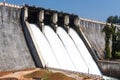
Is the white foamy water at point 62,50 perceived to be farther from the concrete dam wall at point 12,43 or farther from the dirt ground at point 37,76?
the dirt ground at point 37,76

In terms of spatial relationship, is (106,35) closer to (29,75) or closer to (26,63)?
(26,63)

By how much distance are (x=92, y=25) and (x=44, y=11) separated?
1636 centimetres

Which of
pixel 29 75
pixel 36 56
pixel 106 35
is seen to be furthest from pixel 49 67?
pixel 106 35

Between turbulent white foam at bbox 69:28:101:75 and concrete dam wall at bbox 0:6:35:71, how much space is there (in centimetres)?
1305

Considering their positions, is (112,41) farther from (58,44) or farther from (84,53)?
(58,44)

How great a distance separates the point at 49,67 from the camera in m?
50.7

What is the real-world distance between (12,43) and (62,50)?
10.6 metres

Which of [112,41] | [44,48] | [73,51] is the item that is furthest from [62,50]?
[112,41]

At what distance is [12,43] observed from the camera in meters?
50.8

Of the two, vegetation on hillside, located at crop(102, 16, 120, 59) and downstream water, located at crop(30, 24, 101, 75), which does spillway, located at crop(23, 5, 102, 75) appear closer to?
downstream water, located at crop(30, 24, 101, 75)

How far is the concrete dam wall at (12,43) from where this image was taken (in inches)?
1907

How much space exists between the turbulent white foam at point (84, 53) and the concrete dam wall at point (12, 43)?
13054 mm

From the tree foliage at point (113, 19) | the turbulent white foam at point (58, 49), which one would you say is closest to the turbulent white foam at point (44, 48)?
the turbulent white foam at point (58, 49)

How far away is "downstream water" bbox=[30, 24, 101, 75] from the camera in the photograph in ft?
177
